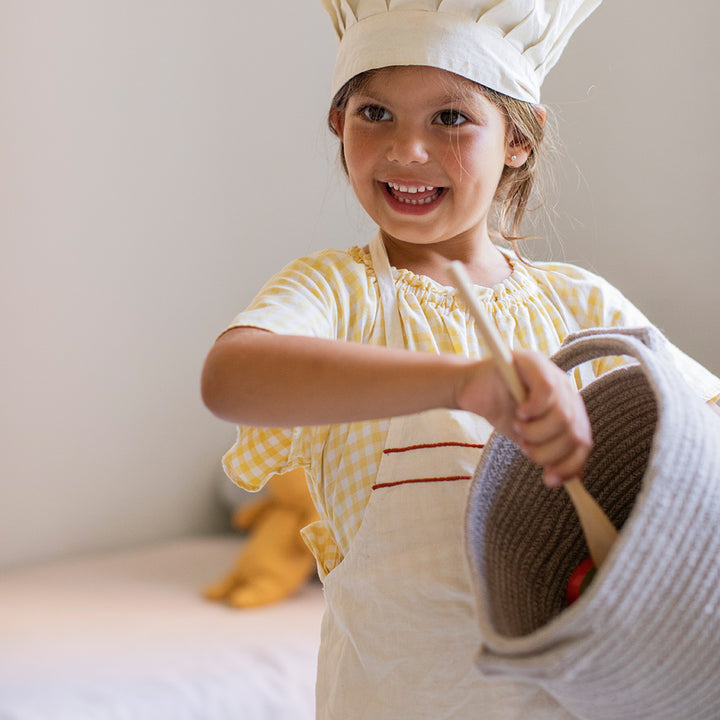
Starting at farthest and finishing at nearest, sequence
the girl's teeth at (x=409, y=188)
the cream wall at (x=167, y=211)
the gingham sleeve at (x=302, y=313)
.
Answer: the cream wall at (x=167, y=211), the girl's teeth at (x=409, y=188), the gingham sleeve at (x=302, y=313)

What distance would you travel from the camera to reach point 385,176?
72 centimetres

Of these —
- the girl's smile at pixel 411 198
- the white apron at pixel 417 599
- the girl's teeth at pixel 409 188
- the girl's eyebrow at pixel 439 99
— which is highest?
the girl's eyebrow at pixel 439 99

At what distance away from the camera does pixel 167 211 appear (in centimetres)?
187

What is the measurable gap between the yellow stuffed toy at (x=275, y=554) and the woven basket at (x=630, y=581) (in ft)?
3.76

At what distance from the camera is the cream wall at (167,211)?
158cm

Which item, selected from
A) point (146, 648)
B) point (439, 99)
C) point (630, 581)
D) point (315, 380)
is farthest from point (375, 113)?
point (146, 648)

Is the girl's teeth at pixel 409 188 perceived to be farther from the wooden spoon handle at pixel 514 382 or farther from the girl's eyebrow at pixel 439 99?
the wooden spoon handle at pixel 514 382

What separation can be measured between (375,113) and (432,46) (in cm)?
7

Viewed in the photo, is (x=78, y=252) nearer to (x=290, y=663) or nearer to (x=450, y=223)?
(x=290, y=663)

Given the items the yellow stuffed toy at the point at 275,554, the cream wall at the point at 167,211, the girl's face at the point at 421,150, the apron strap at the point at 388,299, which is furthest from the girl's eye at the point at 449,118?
the yellow stuffed toy at the point at 275,554

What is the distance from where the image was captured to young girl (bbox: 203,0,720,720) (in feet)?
2.08

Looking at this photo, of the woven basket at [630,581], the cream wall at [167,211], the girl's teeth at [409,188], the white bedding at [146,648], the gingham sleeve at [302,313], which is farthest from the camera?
the cream wall at [167,211]

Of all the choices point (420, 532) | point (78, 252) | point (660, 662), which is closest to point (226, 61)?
point (78, 252)

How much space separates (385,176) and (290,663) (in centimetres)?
92
